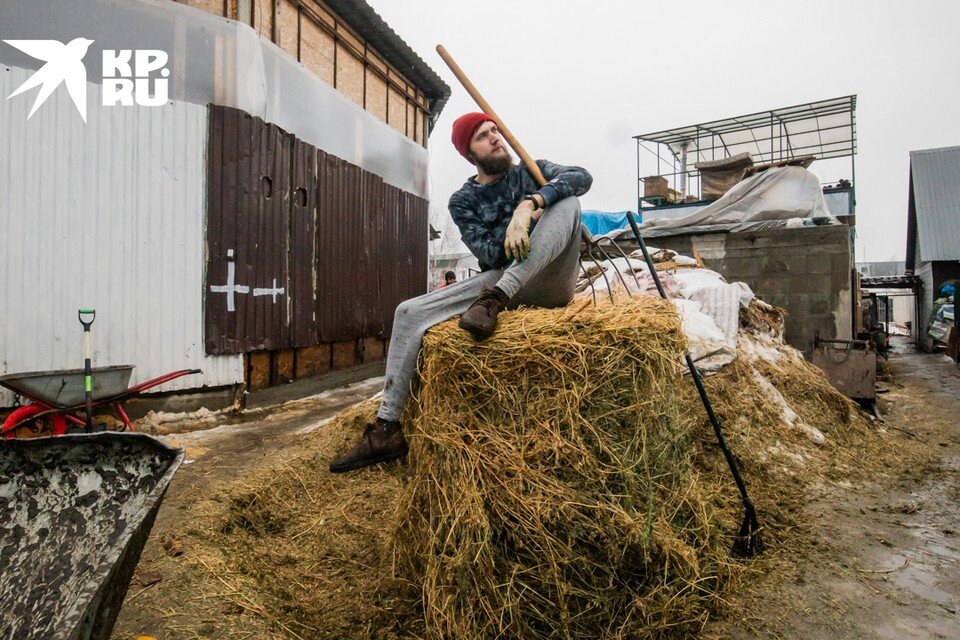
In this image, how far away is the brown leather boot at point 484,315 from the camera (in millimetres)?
1726

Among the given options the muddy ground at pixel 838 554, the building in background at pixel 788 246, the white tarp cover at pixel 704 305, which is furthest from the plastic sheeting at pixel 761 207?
the muddy ground at pixel 838 554

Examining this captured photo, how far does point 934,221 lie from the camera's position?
1570 centimetres

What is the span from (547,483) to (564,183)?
1257mm

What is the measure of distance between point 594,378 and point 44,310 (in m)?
4.89

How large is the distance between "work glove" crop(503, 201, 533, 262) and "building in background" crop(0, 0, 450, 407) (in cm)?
432

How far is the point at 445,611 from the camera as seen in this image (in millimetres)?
1658

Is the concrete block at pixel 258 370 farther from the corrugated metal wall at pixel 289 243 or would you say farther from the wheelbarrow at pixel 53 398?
the wheelbarrow at pixel 53 398

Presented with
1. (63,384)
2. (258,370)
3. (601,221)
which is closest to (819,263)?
(601,221)

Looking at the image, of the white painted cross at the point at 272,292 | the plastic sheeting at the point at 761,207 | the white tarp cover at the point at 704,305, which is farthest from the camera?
the plastic sheeting at the point at 761,207

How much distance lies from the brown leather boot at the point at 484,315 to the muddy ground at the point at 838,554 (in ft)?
4.63

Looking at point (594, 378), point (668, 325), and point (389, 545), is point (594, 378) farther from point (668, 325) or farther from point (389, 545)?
point (389, 545)

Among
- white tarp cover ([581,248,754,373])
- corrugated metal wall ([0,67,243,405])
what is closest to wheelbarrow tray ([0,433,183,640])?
white tarp cover ([581,248,754,373])

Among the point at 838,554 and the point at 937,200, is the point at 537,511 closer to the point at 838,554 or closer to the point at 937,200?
the point at 838,554

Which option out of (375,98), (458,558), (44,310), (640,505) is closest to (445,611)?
(458,558)
